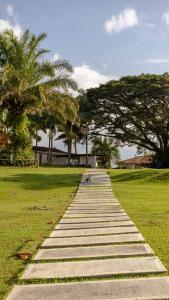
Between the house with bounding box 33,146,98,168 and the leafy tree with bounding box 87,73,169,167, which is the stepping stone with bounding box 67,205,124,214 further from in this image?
the house with bounding box 33,146,98,168

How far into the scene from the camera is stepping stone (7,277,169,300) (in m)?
4.12

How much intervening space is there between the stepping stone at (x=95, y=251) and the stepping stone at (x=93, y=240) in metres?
0.29

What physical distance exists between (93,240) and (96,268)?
1.61 meters

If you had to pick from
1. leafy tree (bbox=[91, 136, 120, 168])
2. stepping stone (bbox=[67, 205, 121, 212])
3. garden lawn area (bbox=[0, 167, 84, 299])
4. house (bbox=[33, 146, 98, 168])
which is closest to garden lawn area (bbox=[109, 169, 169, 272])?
stepping stone (bbox=[67, 205, 121, 212])

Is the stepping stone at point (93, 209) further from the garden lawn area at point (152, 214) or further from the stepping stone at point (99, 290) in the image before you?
the stepping stone at point (99, 290)

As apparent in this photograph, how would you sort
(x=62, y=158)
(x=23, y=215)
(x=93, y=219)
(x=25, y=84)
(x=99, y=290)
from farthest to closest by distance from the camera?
1. (x=62, y=158)
2. (x=25, y=84)
3. (x=23, y=215)
4. (x=93, y=219)
5. (x=99, y=290)

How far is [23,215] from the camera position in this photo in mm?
10664

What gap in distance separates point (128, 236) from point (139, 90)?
37.1 metres

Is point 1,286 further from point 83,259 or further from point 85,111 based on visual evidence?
point 85,111

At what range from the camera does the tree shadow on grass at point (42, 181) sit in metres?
20.4

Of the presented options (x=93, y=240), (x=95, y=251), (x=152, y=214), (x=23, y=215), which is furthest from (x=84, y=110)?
(x=95, y=251)

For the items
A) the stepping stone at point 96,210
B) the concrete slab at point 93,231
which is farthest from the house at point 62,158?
the concrete slab at point 93,231

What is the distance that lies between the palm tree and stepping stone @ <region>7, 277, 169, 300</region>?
1610 cm

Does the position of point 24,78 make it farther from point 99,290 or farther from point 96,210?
point 99,290
